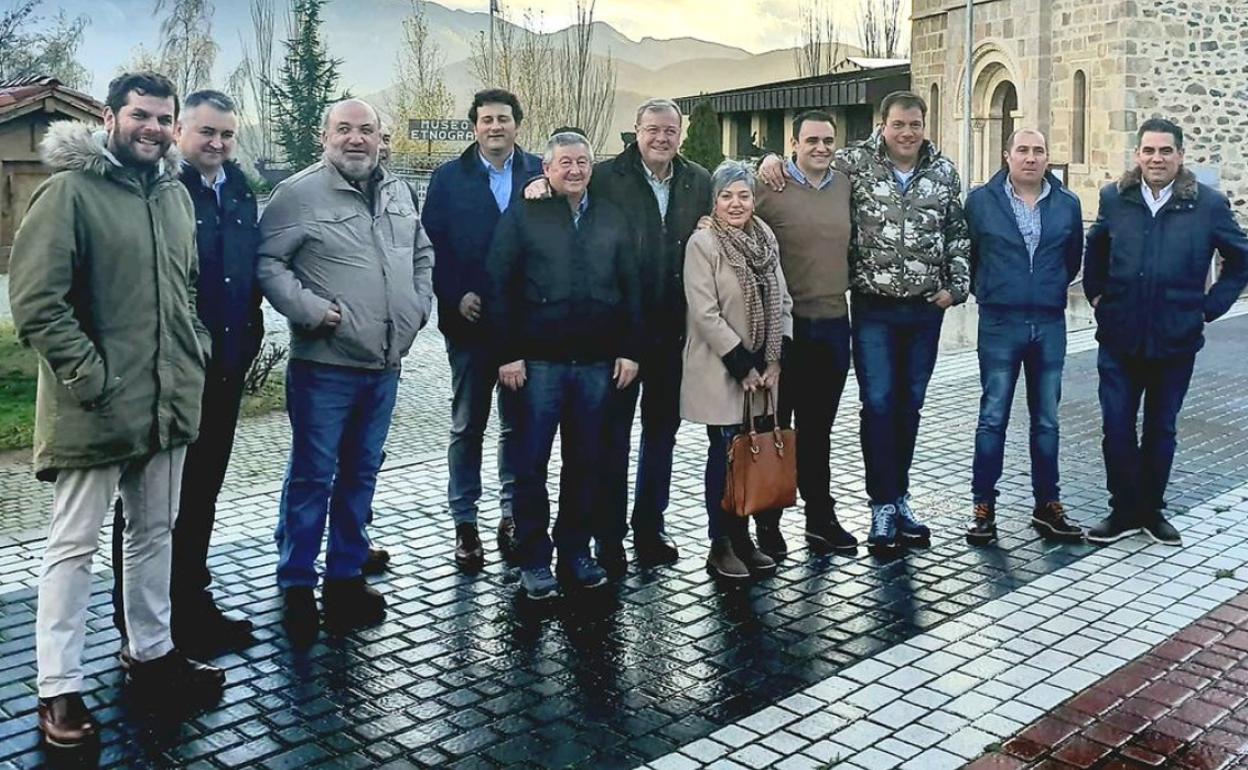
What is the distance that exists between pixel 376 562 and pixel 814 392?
232 cm

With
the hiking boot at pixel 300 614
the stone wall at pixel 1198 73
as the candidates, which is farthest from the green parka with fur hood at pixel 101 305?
the stone wall at pixel 1198 73

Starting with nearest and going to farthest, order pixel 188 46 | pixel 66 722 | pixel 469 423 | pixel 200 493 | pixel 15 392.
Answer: pixel 66 722
pixel 200 493
pixel 469 423
pixel 15 392
pixel 188 46

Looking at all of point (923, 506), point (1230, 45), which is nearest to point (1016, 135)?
point (923, 506)

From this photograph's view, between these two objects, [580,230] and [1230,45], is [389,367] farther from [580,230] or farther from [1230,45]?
[1230,45]

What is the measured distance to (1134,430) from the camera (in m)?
7.40

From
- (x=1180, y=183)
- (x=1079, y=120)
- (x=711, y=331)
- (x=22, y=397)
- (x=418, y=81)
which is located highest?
(x=418, y=81)

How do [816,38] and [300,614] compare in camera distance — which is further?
[816,38]

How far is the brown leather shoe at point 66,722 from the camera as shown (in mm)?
4637

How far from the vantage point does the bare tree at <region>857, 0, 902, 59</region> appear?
65.5 metres

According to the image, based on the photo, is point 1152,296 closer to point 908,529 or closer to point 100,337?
point 908,529

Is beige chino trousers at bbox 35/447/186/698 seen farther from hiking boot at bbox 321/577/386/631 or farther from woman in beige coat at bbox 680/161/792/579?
woman in beige coat at bbox 680/161/792/579

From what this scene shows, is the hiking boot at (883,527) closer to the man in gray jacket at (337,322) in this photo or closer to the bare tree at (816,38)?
the man in gray jacket at (337,322)

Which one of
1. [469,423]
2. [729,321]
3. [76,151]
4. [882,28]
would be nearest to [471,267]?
[469,423]

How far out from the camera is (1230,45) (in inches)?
1041
